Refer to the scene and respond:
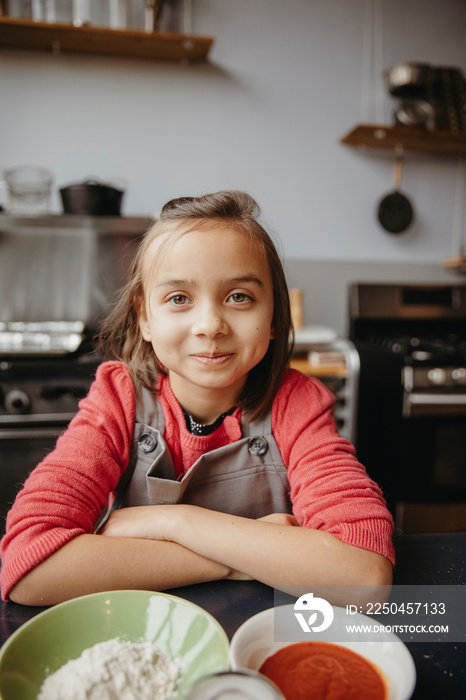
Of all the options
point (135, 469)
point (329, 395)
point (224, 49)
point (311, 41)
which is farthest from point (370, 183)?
point (135, 469)

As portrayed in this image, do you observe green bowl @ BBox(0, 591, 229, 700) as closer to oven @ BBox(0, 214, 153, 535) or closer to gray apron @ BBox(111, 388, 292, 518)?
gray apron @ BBox(111, 388, 292, 518)

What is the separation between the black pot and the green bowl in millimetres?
1758

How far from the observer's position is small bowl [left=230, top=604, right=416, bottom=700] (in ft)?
1.40

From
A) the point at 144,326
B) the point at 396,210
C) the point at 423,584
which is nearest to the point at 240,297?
the point at 144,326

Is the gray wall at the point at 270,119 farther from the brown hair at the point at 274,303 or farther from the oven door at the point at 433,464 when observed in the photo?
the brown hair at the point at 274,303

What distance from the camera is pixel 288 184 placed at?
8.50 feet

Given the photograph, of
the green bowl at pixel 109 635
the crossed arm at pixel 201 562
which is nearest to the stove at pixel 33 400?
the crossed arm at pixel 201 562

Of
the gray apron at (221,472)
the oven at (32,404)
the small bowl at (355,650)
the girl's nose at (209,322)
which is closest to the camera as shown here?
the small bowl at (355,650)

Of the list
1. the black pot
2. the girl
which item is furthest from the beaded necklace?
the black pot

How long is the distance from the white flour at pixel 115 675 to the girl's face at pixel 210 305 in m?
0.42

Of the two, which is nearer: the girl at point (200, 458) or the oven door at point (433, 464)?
the girl at point (200, 458)

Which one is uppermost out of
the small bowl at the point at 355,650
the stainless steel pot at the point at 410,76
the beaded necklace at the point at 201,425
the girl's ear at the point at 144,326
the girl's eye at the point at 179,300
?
the stainless steel pot at the point at 410,76

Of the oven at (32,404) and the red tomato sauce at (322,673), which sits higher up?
the red tomato sauce at (322,673)

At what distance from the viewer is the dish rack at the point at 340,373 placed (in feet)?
6.76
